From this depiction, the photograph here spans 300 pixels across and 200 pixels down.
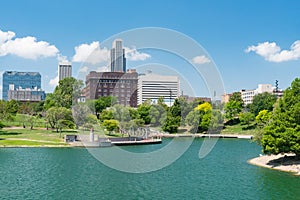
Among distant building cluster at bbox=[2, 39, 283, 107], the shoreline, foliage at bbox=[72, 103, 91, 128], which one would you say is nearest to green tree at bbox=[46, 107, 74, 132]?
distant building cluster at bbox=[2, 39, 283, 107]

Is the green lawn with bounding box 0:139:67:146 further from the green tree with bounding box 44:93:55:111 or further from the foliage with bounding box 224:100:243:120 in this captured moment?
the foliage with bounding box 224:100:243:120

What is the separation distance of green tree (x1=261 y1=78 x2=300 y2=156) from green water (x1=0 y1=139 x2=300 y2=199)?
6.16 feet

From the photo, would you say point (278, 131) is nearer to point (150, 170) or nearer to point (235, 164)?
point (235, 164)

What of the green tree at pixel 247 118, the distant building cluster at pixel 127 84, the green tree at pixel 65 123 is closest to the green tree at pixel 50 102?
the distant building cluster at pixel 127 84

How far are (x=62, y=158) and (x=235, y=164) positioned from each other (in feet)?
49.2

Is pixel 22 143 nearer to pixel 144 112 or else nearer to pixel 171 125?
pixel 144 112

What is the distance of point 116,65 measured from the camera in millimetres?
38781

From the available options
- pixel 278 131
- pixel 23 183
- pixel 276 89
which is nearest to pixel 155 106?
pixel 278 131

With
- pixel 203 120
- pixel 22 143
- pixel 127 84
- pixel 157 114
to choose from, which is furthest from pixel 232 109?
pixel 22 143

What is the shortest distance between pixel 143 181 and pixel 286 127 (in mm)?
11002

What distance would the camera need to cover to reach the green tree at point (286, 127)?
2488 centimetres

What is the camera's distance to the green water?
758 inches

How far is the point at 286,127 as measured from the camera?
25391 mm

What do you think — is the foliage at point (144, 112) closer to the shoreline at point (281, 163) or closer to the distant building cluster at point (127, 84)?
the distant building cluster at point (127, 84)
